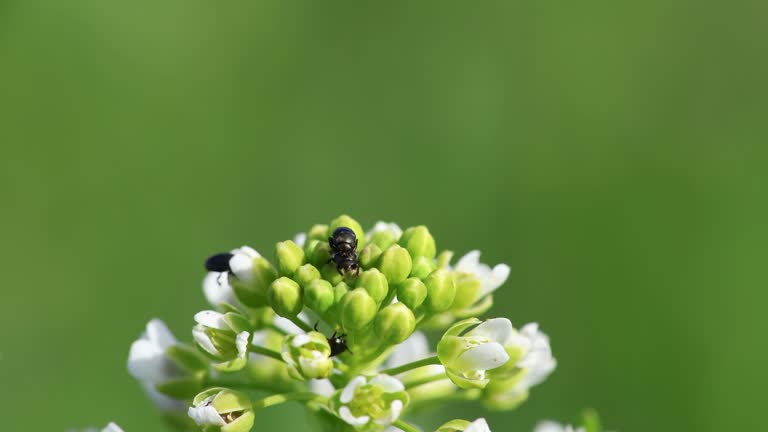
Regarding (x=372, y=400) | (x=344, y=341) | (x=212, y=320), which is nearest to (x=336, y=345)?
(x=344, y=341)

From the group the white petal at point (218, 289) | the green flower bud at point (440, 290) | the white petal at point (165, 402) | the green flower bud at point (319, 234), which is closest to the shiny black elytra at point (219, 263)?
the white petal at point (218, 289)

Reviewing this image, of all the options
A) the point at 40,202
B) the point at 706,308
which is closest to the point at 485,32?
the point at 706,308

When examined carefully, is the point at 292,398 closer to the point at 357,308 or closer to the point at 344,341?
the point at 344,341

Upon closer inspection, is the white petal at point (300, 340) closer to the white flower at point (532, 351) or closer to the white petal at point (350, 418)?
the white petal at point (350, 418)

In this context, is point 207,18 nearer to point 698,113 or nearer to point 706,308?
point 698,113

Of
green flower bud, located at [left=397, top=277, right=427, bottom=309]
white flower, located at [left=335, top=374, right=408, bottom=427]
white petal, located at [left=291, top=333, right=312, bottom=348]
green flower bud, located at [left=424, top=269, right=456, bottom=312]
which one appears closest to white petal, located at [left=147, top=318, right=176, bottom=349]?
white petal, located at [left=291, top=333, right=312, bottom=348]
